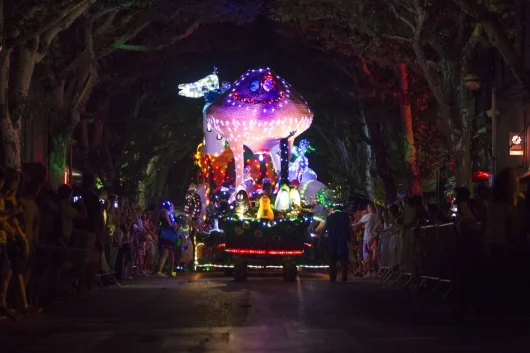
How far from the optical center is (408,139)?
35.2 metres

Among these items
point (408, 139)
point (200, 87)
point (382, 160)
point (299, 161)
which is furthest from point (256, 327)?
point (299, 161)

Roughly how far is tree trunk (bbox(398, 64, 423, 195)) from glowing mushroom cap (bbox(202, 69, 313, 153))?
5772 millimetres

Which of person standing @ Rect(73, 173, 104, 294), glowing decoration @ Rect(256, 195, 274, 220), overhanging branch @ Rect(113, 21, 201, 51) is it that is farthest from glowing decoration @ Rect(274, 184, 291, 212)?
person standing @ Rect(73, 173, 104, 294)

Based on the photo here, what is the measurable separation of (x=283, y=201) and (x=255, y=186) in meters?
4.08

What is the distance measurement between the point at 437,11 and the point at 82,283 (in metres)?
12.1

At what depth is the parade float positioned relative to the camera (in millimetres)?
23516

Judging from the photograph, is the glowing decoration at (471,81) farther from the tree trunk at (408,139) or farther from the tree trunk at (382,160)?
the tree trunk at (382,160)

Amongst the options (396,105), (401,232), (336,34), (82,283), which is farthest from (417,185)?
(82,283)

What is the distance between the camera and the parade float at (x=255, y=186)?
2352 centimetres

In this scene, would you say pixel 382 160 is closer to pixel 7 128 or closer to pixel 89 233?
pixel 7 128

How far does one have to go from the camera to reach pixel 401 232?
21.6 metres

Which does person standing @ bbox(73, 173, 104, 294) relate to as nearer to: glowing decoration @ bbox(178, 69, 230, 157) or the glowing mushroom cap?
the glowing mushroom cap

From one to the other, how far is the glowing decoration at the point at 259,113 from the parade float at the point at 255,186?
3cm

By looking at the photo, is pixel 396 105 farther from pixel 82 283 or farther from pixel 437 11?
pixel 82 283
